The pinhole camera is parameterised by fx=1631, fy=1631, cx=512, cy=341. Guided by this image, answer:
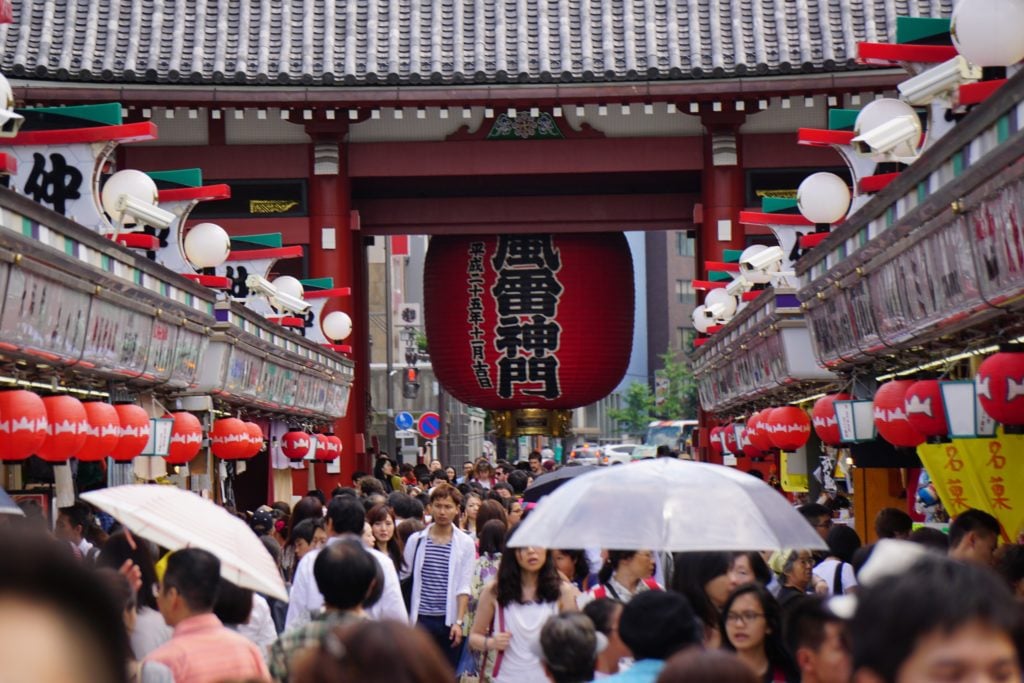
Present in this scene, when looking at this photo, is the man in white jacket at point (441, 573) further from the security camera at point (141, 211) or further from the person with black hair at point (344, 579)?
the security camera at point (141, 211)

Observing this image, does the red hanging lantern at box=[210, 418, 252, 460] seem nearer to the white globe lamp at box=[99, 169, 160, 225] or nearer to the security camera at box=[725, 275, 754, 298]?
the white globe lamp at box=[99, 169, 160, 225]

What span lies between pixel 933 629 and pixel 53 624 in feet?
5.57

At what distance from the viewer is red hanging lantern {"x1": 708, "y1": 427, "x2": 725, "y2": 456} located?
24091 mm

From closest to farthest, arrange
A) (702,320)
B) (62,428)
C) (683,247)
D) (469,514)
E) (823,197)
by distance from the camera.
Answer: (62,428), (469,514), (823,197), (702,320), (683,247)

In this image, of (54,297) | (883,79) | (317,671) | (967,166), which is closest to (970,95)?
(967,166)

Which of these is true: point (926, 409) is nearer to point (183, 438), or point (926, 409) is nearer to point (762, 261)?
point (183, 438)

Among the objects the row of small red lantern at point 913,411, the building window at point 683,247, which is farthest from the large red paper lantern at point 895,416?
the building window at point 683,247

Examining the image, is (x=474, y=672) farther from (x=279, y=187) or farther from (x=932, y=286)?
(x=279, y=187)

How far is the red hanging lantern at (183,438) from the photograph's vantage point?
13.9 metres

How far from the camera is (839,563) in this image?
8.95 meters

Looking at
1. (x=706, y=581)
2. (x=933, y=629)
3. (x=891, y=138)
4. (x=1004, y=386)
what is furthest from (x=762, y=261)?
(x=933, y=629)

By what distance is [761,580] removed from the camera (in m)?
7.09

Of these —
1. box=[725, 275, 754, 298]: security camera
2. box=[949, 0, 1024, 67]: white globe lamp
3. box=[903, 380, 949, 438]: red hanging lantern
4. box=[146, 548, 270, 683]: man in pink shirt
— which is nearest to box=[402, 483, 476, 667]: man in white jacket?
box=[903, 380, 949, 438]: red hanging lantern

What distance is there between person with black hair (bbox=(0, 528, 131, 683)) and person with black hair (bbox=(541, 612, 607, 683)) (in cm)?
418
